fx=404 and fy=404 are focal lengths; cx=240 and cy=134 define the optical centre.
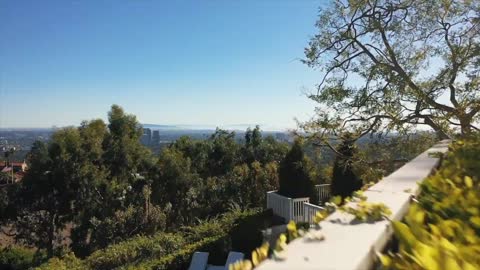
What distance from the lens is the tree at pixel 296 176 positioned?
36.8ft

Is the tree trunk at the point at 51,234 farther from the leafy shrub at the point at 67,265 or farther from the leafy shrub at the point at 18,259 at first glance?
the leafy shrub at the point at 67,265

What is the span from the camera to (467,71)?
21.8 feet

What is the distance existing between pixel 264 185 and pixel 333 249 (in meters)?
Answer: 15.5

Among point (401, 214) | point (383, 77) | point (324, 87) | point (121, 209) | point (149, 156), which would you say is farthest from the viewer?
point (149, 156)

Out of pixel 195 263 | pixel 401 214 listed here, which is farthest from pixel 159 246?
pixel 401 214

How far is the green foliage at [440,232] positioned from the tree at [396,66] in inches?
217

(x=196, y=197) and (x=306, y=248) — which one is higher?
(x=306, y=248)

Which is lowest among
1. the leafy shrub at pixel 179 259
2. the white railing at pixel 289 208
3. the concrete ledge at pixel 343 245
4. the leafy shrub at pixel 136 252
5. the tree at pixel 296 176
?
the leafy shrub at pixel 136 252

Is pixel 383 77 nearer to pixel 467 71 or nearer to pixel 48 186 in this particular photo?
pixel 467 71

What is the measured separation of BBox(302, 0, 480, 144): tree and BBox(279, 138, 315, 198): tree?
3.64 m

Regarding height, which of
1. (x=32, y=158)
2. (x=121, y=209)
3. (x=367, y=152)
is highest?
(x=367, y=152)

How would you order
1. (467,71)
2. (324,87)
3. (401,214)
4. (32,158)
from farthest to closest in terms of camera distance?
(32,158) < (324,87) < (467,71) < (401,214)

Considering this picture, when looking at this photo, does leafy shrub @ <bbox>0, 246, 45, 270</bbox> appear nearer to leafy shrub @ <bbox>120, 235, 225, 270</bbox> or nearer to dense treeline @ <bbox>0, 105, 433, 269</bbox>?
dense treeline @ <bbox>0, 105, 433, 269</bbox>

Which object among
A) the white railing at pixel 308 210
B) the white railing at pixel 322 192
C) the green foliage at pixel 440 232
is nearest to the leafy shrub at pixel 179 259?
the white railing at pixel 308 210
